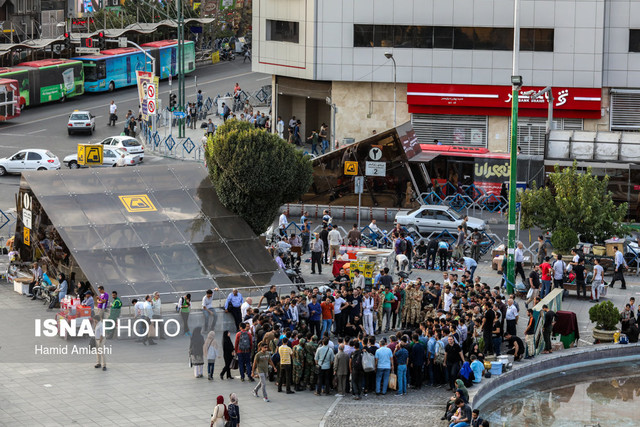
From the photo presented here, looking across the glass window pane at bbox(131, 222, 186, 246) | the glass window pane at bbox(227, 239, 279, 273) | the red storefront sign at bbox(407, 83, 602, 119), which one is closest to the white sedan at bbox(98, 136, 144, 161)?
the red storefront sign at bbox(407, 83, 602, 119)

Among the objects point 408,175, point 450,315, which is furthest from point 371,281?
point 408,175

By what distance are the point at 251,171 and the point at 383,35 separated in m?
22.0

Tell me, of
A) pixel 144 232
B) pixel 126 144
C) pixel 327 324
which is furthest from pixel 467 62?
pixel 327 324

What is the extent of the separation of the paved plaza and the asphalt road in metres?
18.4

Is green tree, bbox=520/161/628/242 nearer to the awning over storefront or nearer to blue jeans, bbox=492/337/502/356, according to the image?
the awning over storefront

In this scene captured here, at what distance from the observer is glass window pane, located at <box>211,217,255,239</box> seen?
112 ft

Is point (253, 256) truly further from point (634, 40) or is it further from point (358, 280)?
point (634, 40)

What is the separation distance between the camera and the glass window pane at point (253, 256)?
33.2 meters

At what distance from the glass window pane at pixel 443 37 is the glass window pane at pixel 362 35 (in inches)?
123

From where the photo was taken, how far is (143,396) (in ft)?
79.9

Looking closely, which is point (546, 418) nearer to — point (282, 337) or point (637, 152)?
point (282, 337)

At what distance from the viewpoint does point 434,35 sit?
2151 inches

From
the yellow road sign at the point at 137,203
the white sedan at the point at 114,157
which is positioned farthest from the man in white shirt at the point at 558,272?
the white sedan at the point at 114,157

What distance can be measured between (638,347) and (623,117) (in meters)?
27.1
